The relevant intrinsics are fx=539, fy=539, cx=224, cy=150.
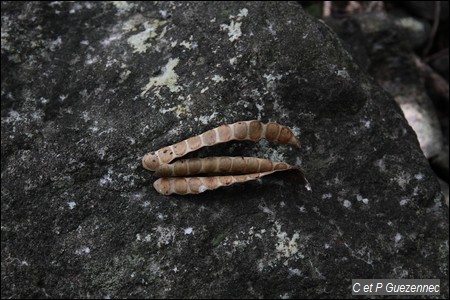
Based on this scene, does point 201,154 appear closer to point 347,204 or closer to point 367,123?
point 347,204

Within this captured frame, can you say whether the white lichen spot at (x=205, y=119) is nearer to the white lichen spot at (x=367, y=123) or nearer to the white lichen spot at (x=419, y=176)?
the white lichen spot at (x=367, y=123)

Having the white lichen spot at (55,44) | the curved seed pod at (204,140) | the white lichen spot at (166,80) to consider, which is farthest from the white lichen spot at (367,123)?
the white lichen spot at (55,44)

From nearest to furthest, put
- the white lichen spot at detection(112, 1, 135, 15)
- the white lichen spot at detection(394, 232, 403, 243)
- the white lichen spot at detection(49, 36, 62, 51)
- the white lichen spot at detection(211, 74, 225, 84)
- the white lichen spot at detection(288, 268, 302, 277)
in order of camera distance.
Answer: the white lichen spot at detection(288, 268, 302, 277) → the white lichen spot at detection(394, 232, 403, 243) → the white lichen spot at detection(211, 74, 225, 84) → the white lichen spot at detection(49, 36, 62, 51) → the white lichen spot at detection(112, 1, 135, 15)

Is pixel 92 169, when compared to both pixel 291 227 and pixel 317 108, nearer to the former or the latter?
pixel 291 227

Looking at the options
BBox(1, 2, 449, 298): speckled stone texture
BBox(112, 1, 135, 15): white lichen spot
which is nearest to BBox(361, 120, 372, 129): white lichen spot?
BBox(1, 2, 449, 298): speckled stone texture

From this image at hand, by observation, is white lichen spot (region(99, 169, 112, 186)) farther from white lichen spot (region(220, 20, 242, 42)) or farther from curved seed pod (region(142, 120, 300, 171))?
white lichen spot (region(220, 20, 242, 42))

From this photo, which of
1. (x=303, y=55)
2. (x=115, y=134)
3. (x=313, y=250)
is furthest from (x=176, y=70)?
(x=313, y=250)
